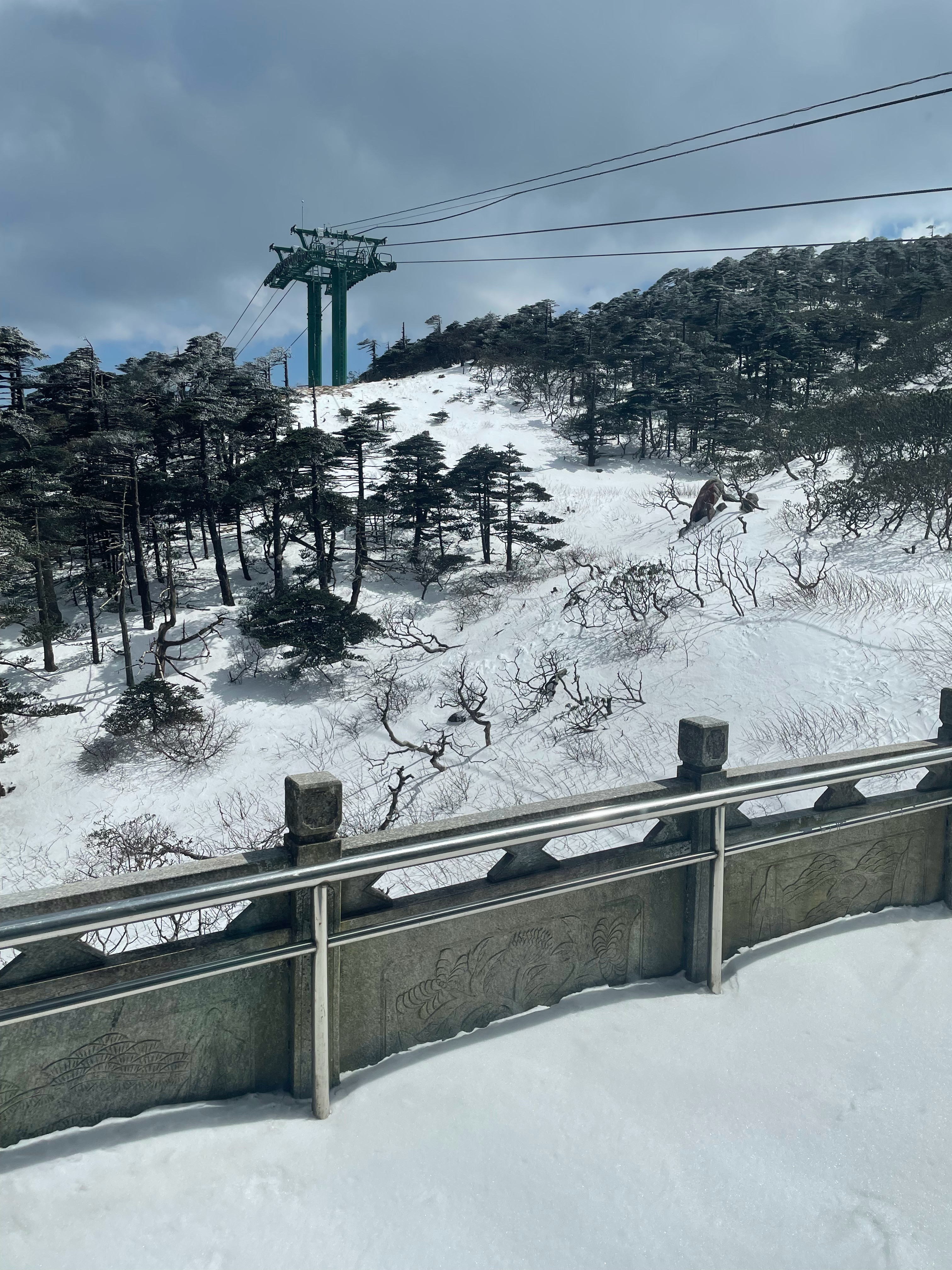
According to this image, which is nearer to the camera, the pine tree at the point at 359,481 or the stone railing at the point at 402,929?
the stone railing at the point at 402,929

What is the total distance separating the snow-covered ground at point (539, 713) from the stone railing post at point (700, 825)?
7144 millimetres

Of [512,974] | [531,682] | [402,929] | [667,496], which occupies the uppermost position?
[667,496]

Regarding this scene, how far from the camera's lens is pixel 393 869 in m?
2.91

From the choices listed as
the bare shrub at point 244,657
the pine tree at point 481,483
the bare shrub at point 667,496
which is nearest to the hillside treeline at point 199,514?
the pine tree at point 481,483

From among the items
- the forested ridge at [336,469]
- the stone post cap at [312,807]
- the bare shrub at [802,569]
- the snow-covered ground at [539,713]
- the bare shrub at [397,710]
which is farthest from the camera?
the forested ridge at [336,469]

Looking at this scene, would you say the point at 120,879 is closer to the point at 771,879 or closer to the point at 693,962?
the point at 693,962

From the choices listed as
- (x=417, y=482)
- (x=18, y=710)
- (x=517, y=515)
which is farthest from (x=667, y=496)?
(x=18, y=710)

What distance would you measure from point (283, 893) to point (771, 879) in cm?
233

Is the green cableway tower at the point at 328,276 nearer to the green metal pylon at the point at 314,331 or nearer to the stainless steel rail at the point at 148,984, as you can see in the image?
the green metal pylon at the point at 314,331

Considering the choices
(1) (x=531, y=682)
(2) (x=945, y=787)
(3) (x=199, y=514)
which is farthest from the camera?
(3) (x=199, y=514)

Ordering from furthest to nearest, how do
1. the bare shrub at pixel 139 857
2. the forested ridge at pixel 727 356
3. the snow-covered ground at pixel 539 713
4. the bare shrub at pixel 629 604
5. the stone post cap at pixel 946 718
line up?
1. the forested ridge at pixel 727 356
2. the bare shrub at pixel 629 604
3. the snow-covered ground at pixel 539 713
4. the bare shrub at pixel 139 857
5. the stone post cap at pixel 946 718

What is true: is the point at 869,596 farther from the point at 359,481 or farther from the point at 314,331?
the point at 314,331

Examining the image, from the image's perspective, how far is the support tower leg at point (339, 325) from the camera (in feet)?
183

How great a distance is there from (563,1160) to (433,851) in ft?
3.53
